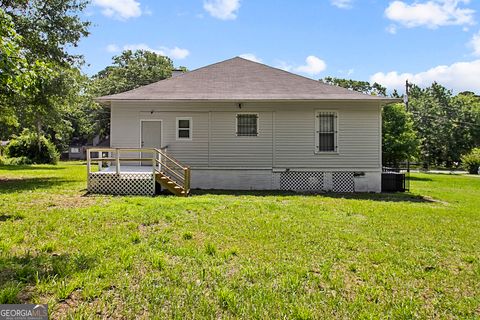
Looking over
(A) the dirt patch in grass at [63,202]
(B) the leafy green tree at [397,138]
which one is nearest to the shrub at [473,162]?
(B) the leafy green tree at [397,138]

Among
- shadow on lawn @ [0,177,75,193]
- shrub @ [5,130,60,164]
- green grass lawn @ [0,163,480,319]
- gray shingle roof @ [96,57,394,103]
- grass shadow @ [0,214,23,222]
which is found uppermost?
gray shingle roof @ [96,57,394,103]

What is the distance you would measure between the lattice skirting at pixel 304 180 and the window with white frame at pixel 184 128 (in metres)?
3.95

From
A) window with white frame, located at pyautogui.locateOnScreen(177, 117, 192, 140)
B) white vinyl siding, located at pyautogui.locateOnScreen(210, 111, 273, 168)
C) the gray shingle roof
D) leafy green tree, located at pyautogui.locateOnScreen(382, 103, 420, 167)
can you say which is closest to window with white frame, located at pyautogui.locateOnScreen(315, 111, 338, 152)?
the gray shingle roof

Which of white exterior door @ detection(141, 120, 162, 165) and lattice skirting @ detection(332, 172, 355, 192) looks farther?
lattice skirting @ detection(332, 172, 355, 192)

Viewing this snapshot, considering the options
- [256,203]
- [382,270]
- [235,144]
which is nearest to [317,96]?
[235,144]

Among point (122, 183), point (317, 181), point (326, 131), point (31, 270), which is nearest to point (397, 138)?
point (326, 131)

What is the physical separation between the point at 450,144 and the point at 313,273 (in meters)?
50.8

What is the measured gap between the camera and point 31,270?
4.20 meters

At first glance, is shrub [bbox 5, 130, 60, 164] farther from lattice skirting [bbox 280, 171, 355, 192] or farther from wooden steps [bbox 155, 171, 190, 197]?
lattice skirting [bbox 280, 171, 355, 192]

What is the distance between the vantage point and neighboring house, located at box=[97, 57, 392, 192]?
1352 centimetres

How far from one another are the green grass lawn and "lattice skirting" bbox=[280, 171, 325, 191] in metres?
5.51

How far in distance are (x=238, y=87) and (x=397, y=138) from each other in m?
13.8

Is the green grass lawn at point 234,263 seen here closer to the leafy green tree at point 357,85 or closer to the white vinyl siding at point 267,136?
the white vinyl siding at point 267,136

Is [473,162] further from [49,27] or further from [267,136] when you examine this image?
[49,27]
